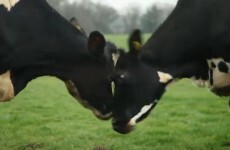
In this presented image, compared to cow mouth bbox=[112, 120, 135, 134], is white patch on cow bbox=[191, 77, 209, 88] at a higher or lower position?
higher

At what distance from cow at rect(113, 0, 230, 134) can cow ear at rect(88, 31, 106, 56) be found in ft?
1.06

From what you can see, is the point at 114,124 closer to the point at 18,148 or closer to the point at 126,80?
the point at 126,80

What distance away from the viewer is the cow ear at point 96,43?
6496mm

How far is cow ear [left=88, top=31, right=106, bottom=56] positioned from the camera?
6.50 meters

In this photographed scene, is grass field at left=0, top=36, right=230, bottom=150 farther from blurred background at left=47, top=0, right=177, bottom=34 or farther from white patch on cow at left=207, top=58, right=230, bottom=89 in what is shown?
blurred background at left=47, top=0, right=177, bottom=34

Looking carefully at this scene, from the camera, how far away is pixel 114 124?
668 cm

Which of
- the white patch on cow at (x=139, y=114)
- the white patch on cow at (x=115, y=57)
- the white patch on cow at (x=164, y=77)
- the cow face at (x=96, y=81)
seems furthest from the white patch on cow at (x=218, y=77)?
the cow face at (x=96, y=81)

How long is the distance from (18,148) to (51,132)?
1462mm

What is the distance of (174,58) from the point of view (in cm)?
663

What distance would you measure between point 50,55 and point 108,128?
370 cm

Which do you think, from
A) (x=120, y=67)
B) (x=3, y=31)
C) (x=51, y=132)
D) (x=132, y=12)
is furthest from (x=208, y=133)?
(x=132, y=12)

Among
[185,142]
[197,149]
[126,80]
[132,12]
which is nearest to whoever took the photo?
[126,80]

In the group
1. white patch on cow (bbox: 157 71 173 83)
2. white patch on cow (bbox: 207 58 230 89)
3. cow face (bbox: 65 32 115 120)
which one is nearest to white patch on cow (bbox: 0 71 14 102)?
cow face (bbox: 65 32 115 120)

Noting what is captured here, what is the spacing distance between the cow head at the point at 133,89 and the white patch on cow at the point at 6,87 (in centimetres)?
134
